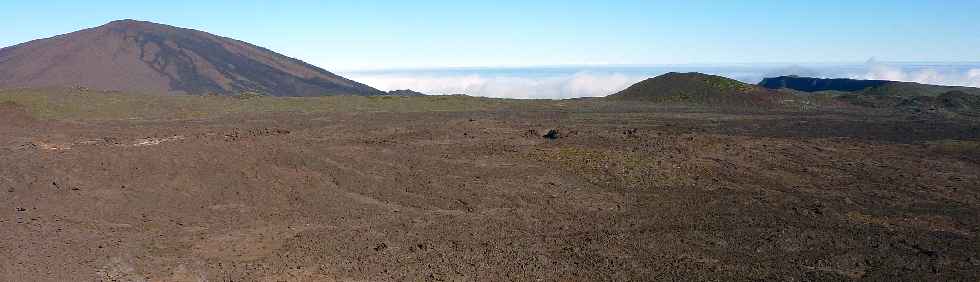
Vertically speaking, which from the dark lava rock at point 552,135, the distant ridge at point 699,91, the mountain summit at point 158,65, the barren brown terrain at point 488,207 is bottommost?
the barren brown terrain at point 488,207

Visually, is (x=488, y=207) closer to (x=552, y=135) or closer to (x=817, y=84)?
(x=552, y=135)

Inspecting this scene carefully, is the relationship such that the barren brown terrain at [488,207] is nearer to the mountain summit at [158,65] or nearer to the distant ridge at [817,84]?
the distant ridge at [817,84]

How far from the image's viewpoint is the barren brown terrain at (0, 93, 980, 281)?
13.2 metres

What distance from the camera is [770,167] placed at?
24.3 metres

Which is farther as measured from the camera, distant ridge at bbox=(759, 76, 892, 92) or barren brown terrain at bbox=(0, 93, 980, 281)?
distant ridge at bbox=(759, 76, 892, 92)

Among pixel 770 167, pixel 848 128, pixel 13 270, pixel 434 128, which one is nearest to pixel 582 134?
pixel 434 128

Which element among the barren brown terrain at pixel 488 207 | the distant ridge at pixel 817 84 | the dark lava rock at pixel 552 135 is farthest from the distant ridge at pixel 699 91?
the distant ridge at pixel 817 84

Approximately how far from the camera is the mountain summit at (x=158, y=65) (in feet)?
303

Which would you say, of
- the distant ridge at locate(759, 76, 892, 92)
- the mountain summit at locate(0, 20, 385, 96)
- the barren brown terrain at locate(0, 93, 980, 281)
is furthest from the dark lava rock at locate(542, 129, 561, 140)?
the mountain summit at locate(0, 20, 385, 96)

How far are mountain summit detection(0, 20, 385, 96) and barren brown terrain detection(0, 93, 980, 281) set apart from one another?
65271 millimetres

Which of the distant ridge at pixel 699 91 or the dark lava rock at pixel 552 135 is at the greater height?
the distant ridge at pixel 699 91

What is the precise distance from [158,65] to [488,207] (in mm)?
97113

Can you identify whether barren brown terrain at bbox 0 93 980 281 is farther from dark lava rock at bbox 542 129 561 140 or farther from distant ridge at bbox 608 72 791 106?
distant ridge at bbox 608 72 791 106

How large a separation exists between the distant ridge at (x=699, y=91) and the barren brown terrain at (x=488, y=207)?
26.0 meters
